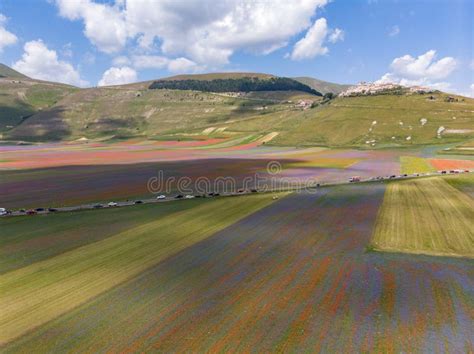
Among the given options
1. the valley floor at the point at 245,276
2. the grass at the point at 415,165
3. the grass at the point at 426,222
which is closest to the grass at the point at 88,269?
the valley floor at the point at 245,276

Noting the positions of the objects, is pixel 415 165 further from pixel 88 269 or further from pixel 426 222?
pixel 88 269

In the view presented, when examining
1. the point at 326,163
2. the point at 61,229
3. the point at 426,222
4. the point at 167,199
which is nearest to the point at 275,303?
the point at 426,222

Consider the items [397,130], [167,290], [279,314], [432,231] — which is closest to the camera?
[279,314]

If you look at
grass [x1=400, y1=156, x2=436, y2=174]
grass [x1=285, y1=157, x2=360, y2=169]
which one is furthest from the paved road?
grass [x1=285, y1=157, x2=360, y2=169]

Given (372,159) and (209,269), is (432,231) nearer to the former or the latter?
(209,269)

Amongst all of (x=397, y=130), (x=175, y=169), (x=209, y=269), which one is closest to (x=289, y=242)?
(x=209, y=269)

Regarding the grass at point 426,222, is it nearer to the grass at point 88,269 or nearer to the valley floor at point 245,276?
the valley floor at point 245,276
